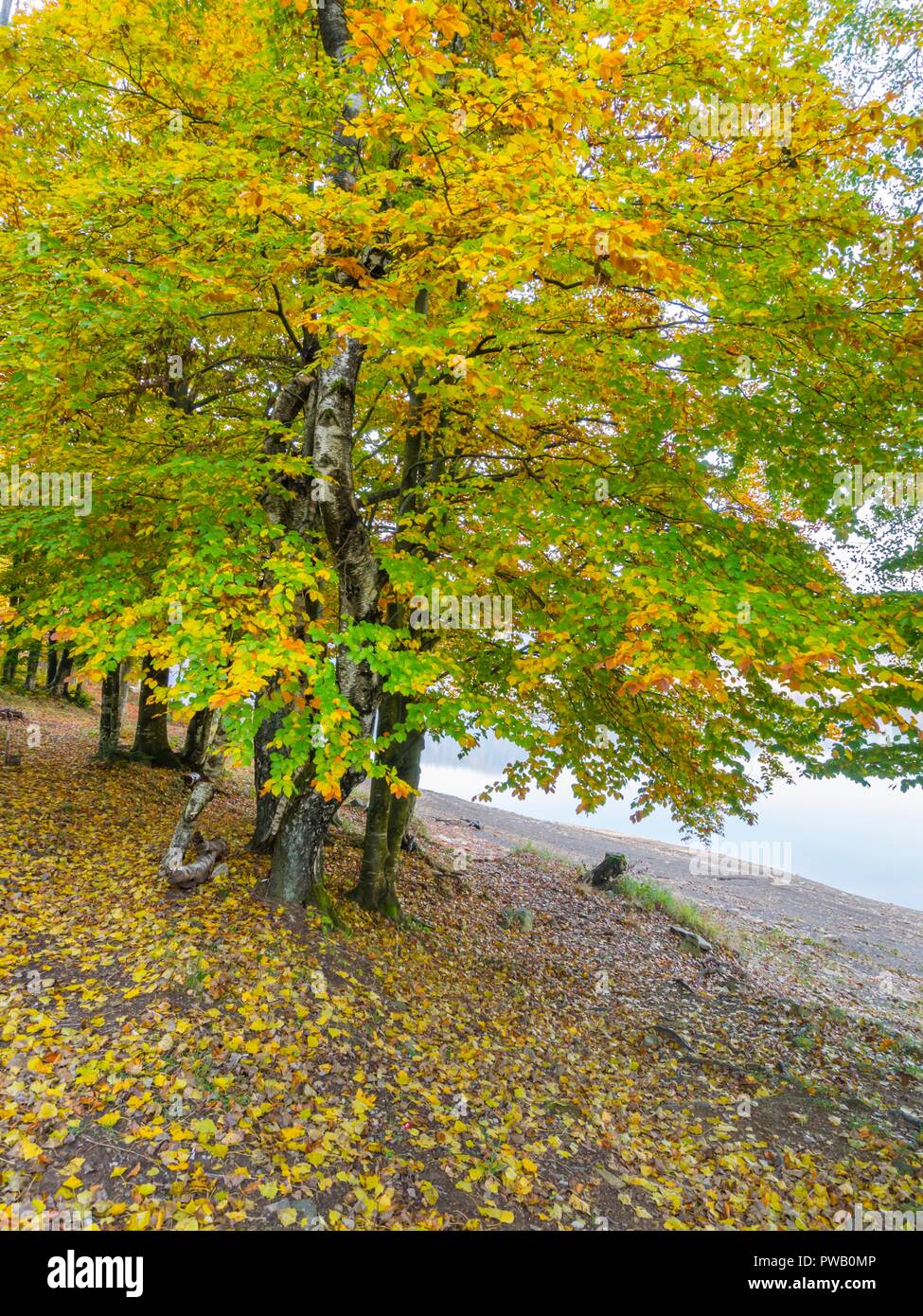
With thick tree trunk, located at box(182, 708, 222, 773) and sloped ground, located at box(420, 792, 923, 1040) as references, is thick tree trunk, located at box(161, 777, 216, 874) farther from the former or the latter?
sloped ground, located at box(420, 792, 923, 1040)

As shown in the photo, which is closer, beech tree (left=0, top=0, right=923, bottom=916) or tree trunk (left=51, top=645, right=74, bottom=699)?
beech tree (left=0, top=0, right=923, bottom=916)

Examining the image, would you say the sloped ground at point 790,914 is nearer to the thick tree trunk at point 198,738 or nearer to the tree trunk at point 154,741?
the thick tree trunk at point 198,738

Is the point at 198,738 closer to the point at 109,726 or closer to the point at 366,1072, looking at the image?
the point at 109,726

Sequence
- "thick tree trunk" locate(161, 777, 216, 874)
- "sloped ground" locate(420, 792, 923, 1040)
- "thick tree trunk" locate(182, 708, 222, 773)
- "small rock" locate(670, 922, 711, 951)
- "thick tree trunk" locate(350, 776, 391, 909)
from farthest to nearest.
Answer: "thick tree trunk" locate(182, 708, 222, 773)
"sloped ground" locate(420, 792, 923, 1040)
"small rock" locate(670, 922, 711, 951)
"thick tree trunk" locate(350, 776, 391, 909)
"thick tree trunk" locate(161, 777, 216, 874)

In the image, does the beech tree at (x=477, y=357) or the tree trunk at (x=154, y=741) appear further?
the tree trunk at (x=154, y=741)

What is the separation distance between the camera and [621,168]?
648 cm

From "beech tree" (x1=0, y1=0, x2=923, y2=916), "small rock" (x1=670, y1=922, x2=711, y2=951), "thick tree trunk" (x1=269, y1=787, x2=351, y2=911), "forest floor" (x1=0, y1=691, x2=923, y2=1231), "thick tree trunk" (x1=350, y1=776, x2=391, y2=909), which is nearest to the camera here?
"forest floor" (x1=0, y1=691, x2=923, y2=1231)

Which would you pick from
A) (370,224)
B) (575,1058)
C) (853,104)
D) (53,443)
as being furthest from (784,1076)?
(853,104)

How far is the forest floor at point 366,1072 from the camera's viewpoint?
4492 mm

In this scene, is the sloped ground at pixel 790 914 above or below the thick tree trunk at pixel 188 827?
below

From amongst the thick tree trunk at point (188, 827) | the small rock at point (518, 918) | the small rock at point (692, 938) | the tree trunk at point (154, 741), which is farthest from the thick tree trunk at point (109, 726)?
the small rock at point (692, 938)

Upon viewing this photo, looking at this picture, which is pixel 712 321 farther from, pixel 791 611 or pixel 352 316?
pixel 352 316

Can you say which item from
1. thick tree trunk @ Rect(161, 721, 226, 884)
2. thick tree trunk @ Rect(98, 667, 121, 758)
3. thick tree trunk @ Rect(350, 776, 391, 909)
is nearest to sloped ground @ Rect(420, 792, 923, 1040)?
thick tree trunk @ Rect(350, 776, 391, 909)

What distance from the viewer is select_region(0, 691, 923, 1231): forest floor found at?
14.7ft
